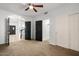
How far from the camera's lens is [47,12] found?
272 inches

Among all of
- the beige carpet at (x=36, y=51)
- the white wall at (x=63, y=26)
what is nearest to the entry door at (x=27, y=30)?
the white wall at (x=63, y=26)

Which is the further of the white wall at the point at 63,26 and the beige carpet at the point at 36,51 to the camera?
the white wall at the point at 63,26

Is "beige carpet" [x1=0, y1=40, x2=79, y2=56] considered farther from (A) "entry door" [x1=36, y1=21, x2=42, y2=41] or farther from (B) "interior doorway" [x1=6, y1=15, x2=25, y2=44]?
(A) "entry door" [x1=36, y1=21, x2=42, y2=41]

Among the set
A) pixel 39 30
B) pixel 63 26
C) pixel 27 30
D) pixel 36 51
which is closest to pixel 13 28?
pixel 27 30

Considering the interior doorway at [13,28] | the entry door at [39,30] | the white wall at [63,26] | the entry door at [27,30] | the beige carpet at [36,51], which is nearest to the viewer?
the beige carpet at [36,51]

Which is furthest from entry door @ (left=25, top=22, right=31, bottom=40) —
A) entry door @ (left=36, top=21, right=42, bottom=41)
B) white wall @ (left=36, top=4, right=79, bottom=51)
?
white wall @ (left=36, top=4, right=79, bottom=51)

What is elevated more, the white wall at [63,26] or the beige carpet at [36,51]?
the white wall at [63,26]

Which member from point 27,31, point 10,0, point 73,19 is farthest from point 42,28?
point 10,0

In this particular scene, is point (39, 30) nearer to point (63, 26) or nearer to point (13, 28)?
point (13, 28)

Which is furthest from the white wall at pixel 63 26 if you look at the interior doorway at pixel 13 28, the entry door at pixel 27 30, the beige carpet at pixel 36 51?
the entry door at pixel 27 30

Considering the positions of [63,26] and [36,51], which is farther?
[63,26]

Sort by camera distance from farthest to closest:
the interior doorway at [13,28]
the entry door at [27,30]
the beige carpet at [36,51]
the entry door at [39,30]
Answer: the entry door at [27,30], the entry door at [39,30], the interior doorway at [13,28], the beige carpet at [36,51]

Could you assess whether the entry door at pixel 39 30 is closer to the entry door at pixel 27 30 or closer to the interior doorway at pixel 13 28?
the entry door at pixel 27 30

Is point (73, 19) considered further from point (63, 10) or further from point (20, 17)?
point (20, 17)
